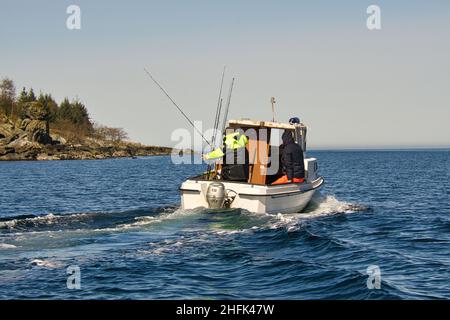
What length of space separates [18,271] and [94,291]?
2239mm

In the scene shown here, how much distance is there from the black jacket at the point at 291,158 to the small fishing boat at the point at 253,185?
1.63ft

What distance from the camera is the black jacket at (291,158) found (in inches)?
789

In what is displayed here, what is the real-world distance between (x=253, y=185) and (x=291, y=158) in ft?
7.14

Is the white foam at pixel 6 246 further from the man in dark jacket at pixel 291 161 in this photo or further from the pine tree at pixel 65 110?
the pine tree at pixel 65 110

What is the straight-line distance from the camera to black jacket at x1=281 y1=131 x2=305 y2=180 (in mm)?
20047

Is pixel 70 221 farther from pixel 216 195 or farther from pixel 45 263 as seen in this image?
pixel 45 263

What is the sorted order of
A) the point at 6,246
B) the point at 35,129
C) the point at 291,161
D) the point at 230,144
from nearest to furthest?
the point at 6,246, the point at 230,144, the point at 291,161, the point at 35,129

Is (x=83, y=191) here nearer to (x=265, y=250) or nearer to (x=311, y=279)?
(x=265, y=250)

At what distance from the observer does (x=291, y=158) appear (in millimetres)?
20234

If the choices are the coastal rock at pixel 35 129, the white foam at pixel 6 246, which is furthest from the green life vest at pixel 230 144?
the coastal rock at pixel 35 129

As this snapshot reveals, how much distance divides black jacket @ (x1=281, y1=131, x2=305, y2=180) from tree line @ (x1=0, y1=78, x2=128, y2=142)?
103491 millimetres

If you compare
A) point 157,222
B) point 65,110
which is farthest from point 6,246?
point 65,110

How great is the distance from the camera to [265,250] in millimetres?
14242

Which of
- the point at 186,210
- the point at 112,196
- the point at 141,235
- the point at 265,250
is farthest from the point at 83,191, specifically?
the point at 265,250
